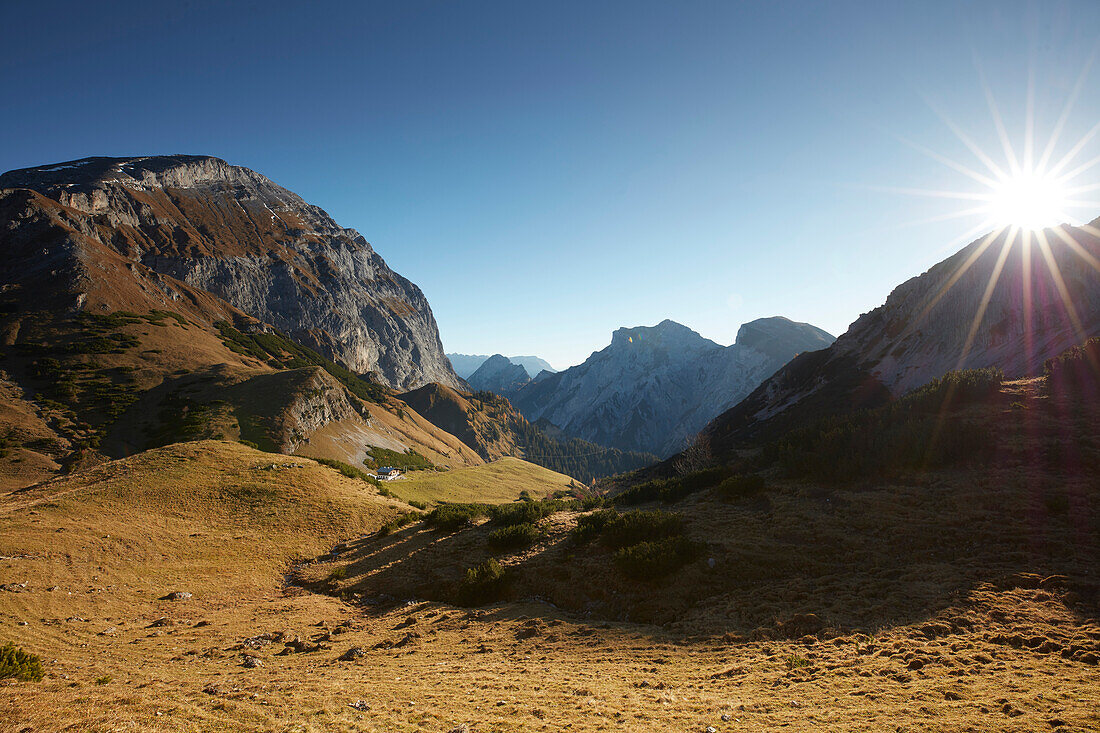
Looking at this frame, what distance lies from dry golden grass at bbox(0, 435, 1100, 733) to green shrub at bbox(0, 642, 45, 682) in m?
0.66

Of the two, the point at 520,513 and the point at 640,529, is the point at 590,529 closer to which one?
the point at 640,529

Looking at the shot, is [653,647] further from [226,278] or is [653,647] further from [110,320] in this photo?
[226,278]

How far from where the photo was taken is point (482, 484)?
107938mm

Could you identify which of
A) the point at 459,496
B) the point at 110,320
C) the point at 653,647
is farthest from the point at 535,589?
the point at 110,320

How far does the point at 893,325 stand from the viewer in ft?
273

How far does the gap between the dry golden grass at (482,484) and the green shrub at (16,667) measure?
4184 cm

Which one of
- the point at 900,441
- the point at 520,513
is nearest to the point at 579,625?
the point at 520,513

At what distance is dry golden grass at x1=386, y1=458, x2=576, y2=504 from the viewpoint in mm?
79125

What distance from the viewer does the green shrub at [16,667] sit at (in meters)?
10.2

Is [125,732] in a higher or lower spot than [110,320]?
lower

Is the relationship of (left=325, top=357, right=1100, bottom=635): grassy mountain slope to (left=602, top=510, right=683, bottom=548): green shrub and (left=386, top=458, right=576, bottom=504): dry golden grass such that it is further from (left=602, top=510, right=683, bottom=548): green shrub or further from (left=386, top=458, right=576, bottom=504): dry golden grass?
(left=386, top=458, right=576, bottom=504): dry golden grass

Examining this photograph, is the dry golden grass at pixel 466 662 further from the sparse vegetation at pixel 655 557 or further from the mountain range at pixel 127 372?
the mountain range at pixel 127 372

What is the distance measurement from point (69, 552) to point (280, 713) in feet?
71.7

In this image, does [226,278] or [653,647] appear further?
[226,278]
